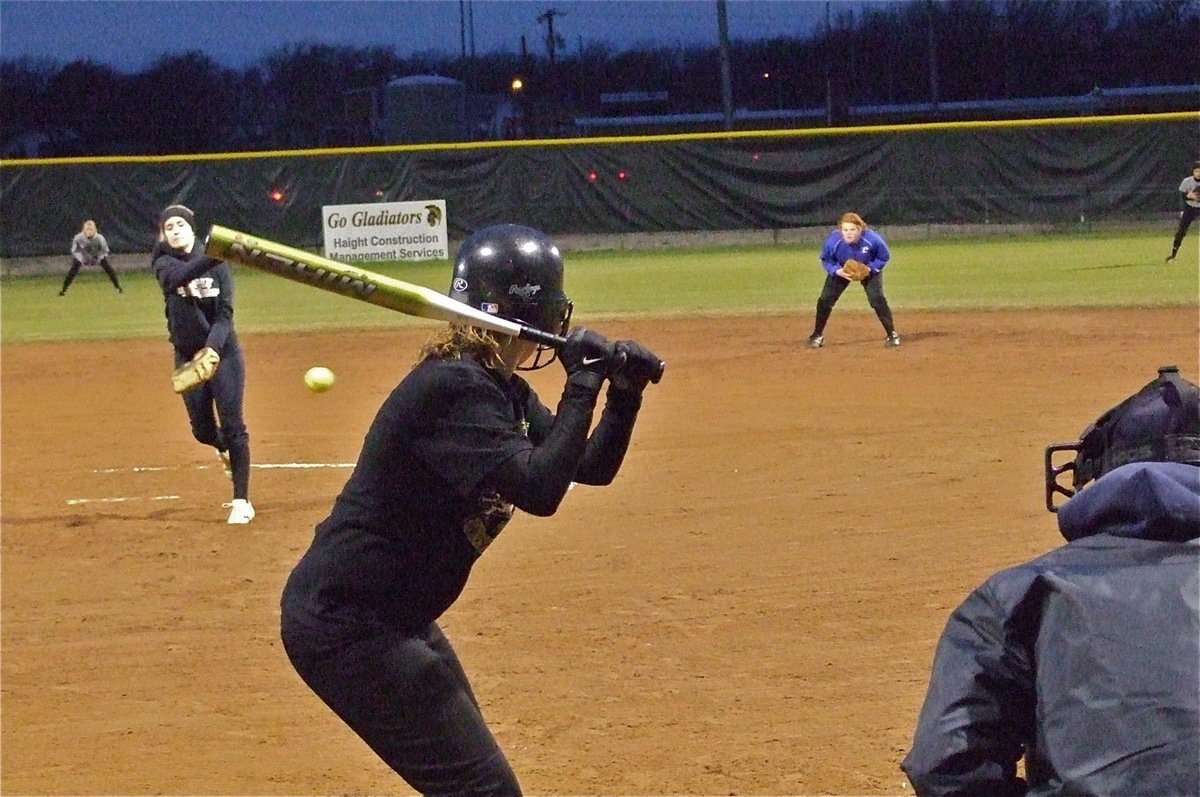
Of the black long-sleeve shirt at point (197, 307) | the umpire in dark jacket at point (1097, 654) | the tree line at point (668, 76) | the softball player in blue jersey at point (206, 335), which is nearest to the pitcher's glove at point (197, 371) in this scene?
the softball player in blue jersey at point (206, 335)

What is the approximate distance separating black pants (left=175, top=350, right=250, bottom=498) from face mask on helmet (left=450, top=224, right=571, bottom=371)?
237 inches

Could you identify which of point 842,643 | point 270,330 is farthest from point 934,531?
point 270,330

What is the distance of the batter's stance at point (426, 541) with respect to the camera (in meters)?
3.47

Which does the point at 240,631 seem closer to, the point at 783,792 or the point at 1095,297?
the point at 783,792

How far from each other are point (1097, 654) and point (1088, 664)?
0.06ft

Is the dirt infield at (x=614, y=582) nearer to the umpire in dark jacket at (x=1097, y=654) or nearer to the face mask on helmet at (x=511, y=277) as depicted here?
the face mask on helmet at (x=511, y=277)

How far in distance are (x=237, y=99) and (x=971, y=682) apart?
186 feet

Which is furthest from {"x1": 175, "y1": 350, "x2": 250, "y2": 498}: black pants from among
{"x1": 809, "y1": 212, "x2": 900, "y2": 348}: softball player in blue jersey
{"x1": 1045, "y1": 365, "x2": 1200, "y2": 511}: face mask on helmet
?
{"x1": 809, "y1": 212, "x2": 900, "y2": 348}: softball player in blue jersey

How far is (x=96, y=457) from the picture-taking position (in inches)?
493

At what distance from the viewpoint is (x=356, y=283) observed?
12.8 ft

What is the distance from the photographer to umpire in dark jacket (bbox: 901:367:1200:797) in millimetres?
2041

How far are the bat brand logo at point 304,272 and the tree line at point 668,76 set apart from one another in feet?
164

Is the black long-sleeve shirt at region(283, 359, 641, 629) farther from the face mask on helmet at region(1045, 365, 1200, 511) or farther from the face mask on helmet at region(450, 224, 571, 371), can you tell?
the face mask on helmet at region(1045, 365, 1200, 511)

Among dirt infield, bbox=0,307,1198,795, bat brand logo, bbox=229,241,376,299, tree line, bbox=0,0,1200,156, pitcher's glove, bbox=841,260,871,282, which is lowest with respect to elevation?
dirt infield, bbox=0,307,1198,795
